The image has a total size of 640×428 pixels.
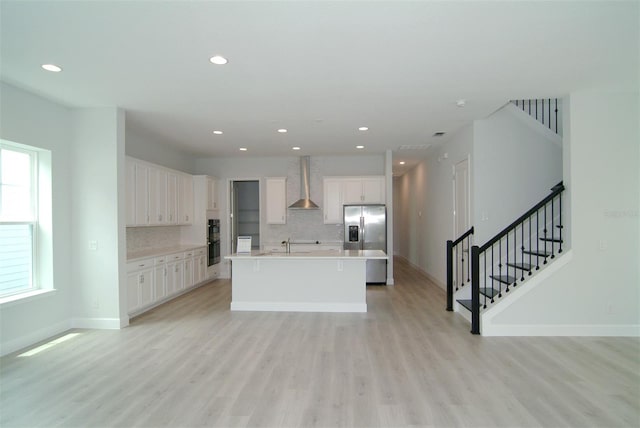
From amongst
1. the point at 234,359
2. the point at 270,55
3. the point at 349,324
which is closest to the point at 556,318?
the point at 349,324

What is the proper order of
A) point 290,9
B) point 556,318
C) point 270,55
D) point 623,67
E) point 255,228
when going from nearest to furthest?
point 290,9 → point 270,55 → point 623,67 → point 556,318 → point 255,228

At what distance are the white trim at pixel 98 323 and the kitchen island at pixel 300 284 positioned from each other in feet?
5.34

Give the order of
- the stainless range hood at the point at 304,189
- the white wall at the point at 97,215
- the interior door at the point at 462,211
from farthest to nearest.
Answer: the stainless range hood at the point at 304,189 → the interior door at the point at 462,211 → the white wall at the point at 97,215

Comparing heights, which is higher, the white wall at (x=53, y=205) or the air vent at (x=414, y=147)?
the air vent at (x=414, y=147)

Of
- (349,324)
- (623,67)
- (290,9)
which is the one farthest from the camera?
(349,324)

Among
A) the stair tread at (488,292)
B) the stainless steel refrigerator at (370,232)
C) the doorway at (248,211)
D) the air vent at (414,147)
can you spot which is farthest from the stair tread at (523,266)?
the doorway at (248,211)

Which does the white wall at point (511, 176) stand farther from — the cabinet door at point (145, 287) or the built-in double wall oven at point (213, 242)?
the built-in double wall oven at point (213, 242)

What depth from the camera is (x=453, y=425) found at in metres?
2.48

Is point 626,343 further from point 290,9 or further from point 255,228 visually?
point 255,228

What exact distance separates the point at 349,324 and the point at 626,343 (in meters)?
3.21

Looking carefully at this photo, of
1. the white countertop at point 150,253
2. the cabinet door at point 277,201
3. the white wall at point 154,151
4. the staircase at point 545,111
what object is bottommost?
the white countertop at point 150,253

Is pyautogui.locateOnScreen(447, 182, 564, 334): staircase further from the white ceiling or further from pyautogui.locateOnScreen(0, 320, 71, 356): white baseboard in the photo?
pyautogui.locateOnScreen(0, 320, 71, 356): white baseboard

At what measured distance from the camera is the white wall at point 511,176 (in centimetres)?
538

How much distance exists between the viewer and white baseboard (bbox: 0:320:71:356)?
383 centimetres
